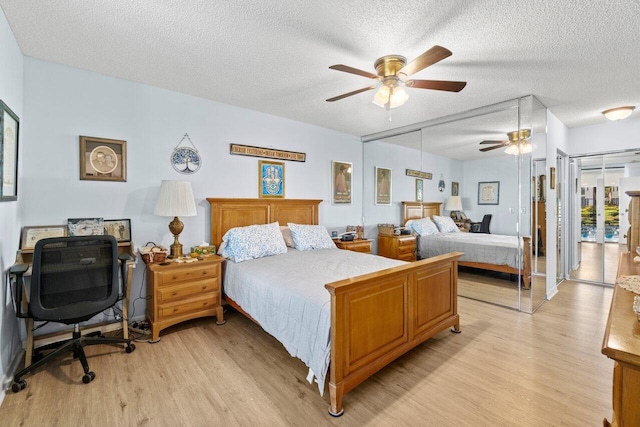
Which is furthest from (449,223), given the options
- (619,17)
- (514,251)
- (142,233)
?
(142,233)

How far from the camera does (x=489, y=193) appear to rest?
3918 mm

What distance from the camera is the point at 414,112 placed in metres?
3.92

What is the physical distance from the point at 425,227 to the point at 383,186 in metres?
1.06

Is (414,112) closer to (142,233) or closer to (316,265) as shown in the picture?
(316,265)

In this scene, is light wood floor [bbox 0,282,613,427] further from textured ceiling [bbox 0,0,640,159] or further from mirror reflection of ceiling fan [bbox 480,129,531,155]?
textured ceiling [bbox 0,0,640,159]

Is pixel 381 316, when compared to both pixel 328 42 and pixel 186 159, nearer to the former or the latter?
pixel 328 42

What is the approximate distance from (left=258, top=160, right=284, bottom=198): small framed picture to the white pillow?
2.30m

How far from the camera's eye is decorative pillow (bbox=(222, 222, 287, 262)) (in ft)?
10.5

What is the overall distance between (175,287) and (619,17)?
13.4 ft

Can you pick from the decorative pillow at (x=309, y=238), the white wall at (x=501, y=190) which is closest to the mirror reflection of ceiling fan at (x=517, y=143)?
the white wall at (x=501, y=190)

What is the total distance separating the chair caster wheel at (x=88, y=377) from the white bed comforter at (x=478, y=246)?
4.31 meters

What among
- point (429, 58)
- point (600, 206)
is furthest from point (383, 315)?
point (600, 206)

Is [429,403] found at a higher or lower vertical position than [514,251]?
lower

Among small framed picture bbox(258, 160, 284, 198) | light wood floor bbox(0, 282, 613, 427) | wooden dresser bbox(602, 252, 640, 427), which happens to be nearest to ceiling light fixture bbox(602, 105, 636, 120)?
light wood floor bbox(0, 282, 613, 427)
